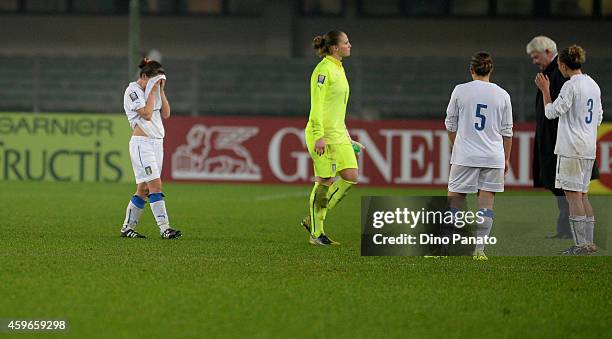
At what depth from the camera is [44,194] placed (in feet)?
69.5

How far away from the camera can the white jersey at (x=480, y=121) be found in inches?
459

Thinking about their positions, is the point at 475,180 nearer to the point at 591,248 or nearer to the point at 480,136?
the point at 480,136

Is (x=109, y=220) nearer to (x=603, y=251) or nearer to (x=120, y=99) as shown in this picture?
(x=603, y=251)

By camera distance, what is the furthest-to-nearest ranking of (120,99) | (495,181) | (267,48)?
1. (267,48)
2. (120,99)
3. (495,181)

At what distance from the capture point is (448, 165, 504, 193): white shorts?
38.4 ft

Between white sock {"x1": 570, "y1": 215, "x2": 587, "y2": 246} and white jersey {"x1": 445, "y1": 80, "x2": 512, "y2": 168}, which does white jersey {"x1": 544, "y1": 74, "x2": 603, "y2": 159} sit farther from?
white jersey {"x1": 445, "y1": 80, "x2": 512, "y2": 168}

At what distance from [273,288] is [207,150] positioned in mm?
15570

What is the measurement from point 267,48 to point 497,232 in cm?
2150

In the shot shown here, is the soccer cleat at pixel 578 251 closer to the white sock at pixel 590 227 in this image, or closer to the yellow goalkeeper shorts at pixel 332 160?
the white sock at pixel 590 227

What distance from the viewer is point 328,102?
12844 mm

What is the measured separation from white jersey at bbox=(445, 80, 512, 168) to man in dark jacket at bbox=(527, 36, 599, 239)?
248cm

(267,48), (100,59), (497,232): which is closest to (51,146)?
(100,59)

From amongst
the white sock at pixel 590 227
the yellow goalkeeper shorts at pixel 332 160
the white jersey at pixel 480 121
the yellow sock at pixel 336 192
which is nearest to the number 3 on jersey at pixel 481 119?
the white jersey at pixel 480 121

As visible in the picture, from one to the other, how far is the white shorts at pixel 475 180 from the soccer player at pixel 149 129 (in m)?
3.15
